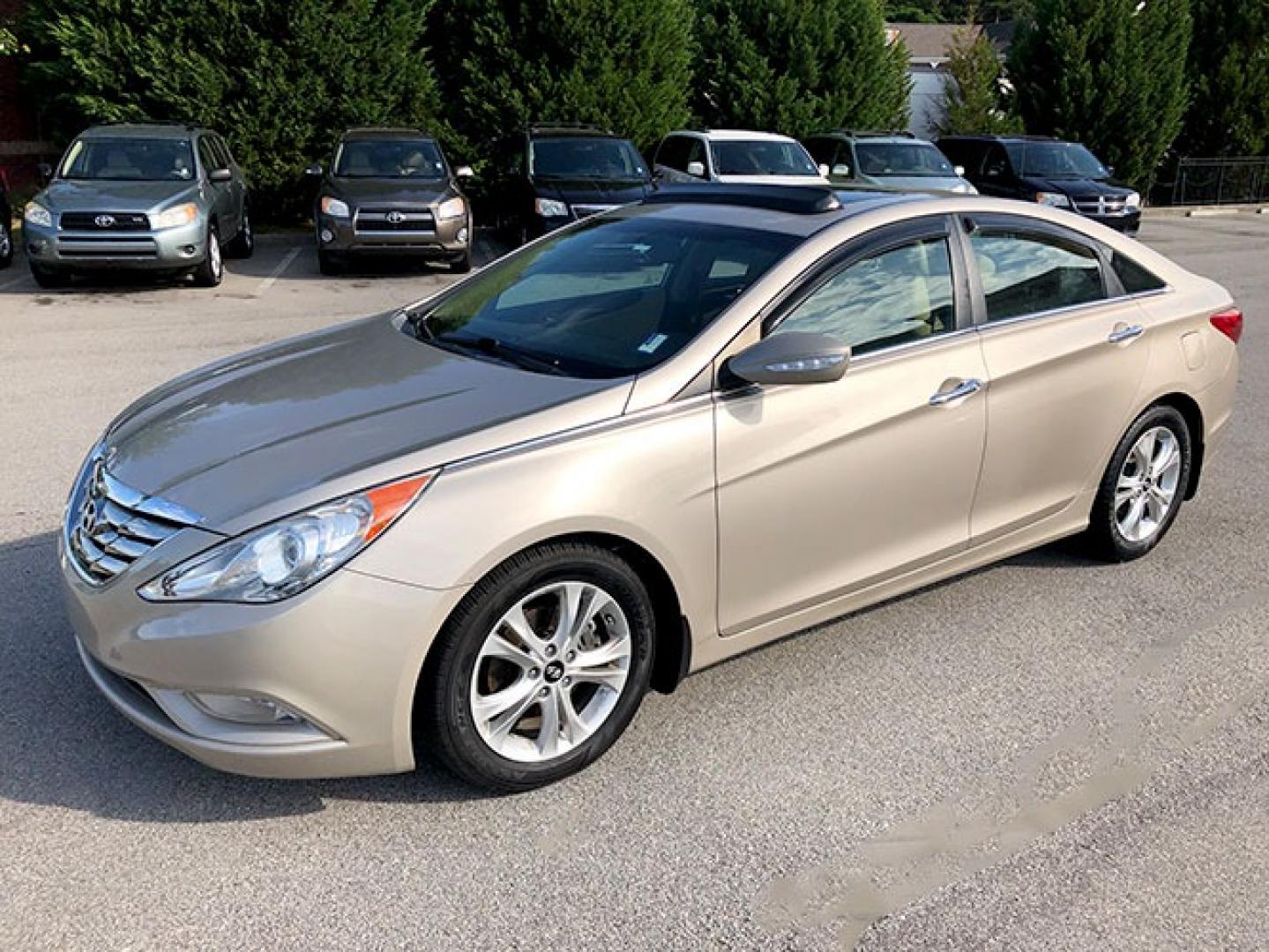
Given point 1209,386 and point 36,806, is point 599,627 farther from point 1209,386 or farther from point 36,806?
point 1209,386

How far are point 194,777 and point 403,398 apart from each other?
1240 mm

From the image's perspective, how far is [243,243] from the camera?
1528 cm

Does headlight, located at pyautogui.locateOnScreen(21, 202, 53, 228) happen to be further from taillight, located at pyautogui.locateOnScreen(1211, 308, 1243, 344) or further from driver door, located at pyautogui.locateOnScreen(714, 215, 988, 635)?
taillight, located at pyautogui.locateOnScreen(1211, 308, 1243, 344)

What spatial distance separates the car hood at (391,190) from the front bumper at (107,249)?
6.33 ft

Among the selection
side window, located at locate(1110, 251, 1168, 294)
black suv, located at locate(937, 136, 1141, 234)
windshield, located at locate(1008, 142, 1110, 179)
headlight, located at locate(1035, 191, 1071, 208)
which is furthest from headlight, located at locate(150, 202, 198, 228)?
windshield, located at locate(1008, 142, 1110, 179)

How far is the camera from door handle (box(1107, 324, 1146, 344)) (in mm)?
4627

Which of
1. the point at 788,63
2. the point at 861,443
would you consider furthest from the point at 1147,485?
the point at 788,63

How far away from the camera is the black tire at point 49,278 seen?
1211 centimetres

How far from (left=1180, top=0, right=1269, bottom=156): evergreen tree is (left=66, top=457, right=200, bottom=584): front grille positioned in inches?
1170

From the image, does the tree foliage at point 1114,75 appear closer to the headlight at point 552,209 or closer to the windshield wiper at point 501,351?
the headlight at point 552,209

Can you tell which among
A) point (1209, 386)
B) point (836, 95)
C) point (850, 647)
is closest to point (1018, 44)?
point (836, 95)

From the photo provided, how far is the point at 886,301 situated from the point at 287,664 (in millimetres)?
2325

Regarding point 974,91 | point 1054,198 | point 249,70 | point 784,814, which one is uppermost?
point 249,70

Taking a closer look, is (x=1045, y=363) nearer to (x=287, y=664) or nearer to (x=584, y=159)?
(x=287, y=664)
